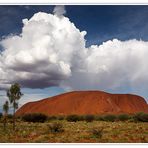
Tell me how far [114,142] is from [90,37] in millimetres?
5960

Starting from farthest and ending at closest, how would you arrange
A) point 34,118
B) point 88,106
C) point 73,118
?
point 88,106, point 73,118, point 34,118

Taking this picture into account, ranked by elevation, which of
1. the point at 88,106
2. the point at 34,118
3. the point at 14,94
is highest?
the point at 88,106

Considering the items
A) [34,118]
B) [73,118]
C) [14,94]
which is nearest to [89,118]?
[73,118]

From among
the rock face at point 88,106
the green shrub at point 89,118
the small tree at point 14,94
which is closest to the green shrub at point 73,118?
the green shrub at point 89,118

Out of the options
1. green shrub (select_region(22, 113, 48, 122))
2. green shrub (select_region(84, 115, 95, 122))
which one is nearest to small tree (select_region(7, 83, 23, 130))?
green shrub (select_region(22, 113, 48, 122))

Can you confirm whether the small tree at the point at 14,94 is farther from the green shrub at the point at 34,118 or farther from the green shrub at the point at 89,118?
the green shrub at the point at 89,118

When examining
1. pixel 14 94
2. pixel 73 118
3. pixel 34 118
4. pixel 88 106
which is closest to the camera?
pixel 14 94

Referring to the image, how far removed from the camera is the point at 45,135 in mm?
20734

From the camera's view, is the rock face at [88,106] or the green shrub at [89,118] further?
the rock face at [88,106]

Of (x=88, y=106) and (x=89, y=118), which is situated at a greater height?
(x=88, y=106)

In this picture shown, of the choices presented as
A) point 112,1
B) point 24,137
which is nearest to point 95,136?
point 24,137

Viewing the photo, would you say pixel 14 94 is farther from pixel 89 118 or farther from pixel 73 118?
pixel 89 118

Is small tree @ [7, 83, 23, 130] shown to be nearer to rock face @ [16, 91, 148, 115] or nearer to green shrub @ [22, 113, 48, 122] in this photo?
green shrub @ [22, 113, 48, 122]

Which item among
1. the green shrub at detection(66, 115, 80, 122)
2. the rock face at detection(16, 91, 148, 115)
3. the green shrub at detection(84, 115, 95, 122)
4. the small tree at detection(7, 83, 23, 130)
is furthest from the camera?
the rock face at detection(16, 91, 148, 115)
